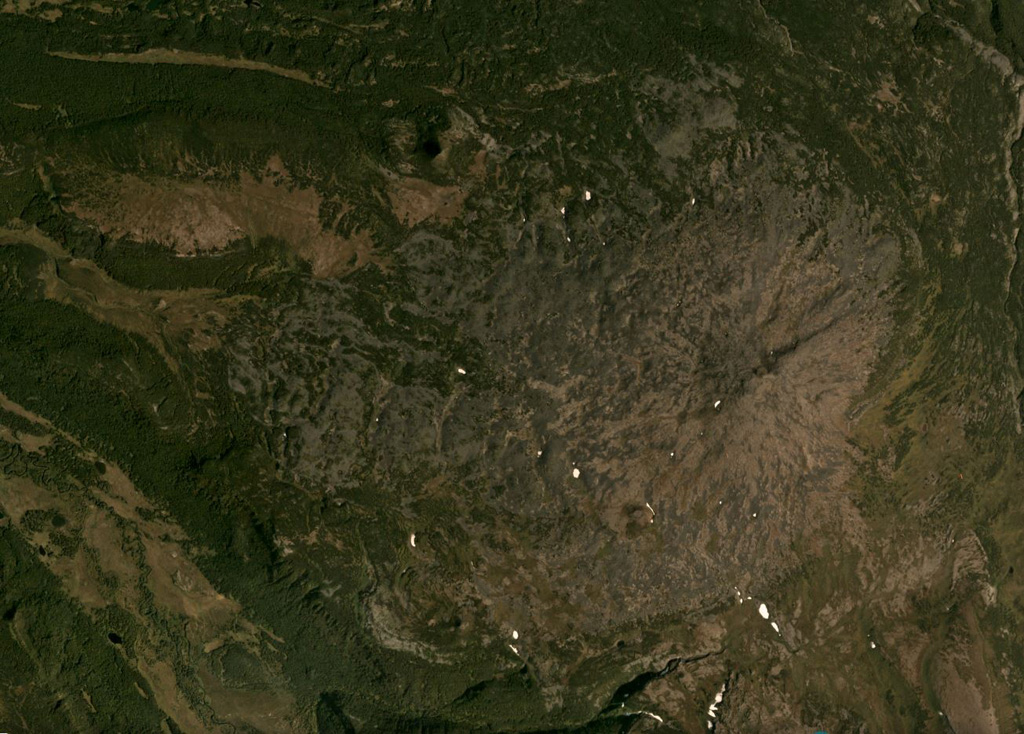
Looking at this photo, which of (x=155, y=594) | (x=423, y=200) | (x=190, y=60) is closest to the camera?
(x=423, y=200)

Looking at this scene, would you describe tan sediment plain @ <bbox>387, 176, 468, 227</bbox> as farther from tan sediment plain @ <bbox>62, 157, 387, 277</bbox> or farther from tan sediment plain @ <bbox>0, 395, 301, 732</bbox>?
tan sediment plain @ <bbox>0, 395, 301, 732</bbox>

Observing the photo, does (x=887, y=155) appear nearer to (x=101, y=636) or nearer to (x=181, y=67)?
(x=181, y=67)

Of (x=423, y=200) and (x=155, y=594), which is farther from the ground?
(x=423, y=200)

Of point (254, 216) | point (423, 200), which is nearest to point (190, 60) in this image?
point (254, 216)

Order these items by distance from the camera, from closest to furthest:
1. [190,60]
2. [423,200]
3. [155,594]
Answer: [423,200] → [190,60] → [155,594]

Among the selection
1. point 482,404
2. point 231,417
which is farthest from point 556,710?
point 231,417

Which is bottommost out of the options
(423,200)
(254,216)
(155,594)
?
(155,594)

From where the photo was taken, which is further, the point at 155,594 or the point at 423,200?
the point at 155,594

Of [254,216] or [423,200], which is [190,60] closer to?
[254,216]
